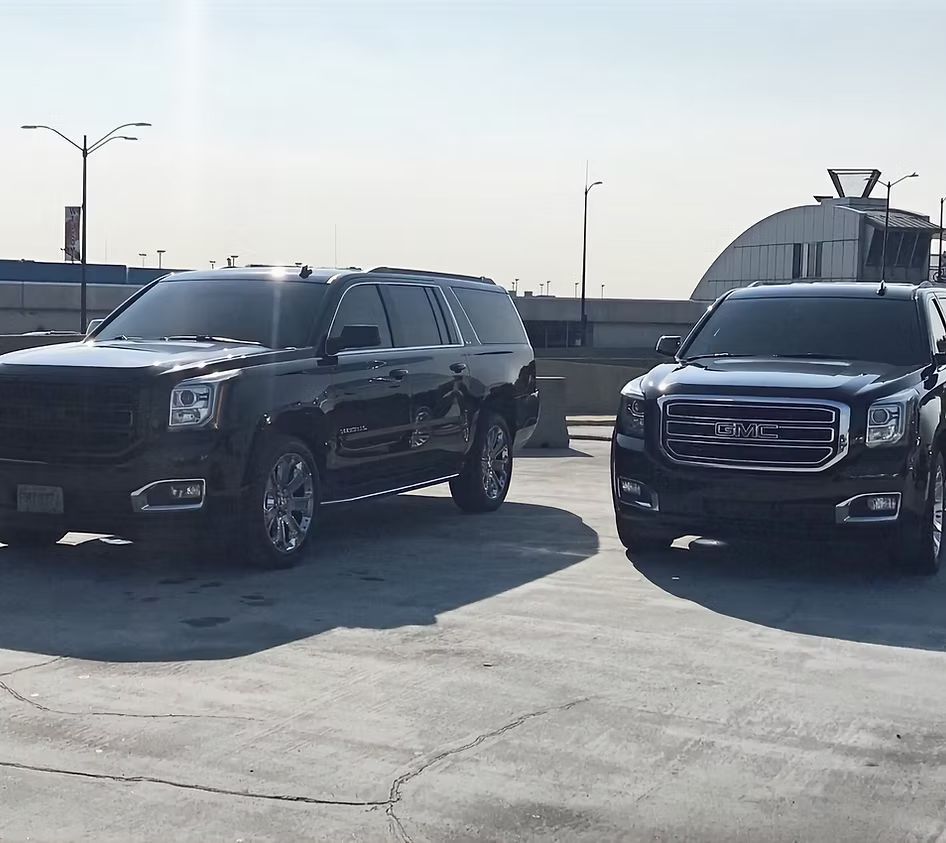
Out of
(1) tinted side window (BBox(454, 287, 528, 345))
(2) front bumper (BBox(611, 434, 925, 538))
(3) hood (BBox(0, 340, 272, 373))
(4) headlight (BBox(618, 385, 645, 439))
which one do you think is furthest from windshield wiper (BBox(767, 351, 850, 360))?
(3) hood (BBox(0, 340, 272, 373))

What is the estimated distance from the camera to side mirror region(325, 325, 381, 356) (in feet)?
32.7

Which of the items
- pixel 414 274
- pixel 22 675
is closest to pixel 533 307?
pixel 414 274

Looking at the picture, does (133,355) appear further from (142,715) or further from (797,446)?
(797,446)

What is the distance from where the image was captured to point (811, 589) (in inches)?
351

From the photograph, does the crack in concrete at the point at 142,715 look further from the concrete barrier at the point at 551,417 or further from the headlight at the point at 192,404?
the concrete barrier at the point at 551,417

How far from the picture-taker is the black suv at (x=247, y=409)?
873cm

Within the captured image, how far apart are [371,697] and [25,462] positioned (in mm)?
3741

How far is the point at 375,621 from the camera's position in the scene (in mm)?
7680

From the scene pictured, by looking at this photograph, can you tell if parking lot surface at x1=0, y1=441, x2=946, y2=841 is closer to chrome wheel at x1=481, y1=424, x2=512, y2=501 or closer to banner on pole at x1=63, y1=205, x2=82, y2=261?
chrome wheel at x1=481, y1=424, x2=512, y2=501

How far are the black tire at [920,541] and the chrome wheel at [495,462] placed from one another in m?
4.07

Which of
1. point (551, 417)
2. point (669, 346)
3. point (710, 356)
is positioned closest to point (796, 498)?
point (710, 356)

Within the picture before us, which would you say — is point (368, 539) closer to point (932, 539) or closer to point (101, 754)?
point (932, 539)

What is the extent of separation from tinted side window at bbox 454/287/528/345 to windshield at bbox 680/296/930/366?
90.7 inches

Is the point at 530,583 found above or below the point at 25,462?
below
